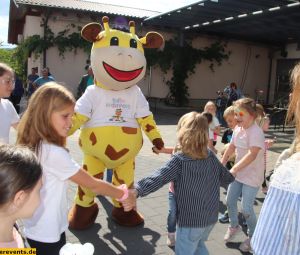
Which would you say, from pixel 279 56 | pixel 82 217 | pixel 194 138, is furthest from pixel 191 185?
pixel 279 56

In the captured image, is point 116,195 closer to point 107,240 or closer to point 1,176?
point 1,176

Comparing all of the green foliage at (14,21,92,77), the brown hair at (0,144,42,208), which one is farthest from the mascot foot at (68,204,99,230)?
the green foliage at (14,21,92,77)

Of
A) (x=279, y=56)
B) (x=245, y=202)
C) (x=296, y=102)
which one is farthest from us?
(x=279, y=56)

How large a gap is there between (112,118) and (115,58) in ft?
2.22

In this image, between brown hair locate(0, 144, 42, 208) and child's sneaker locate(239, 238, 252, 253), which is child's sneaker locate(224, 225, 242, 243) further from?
brown hair locate(0, 144, 42, 208)

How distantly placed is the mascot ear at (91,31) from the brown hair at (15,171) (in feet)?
10.1

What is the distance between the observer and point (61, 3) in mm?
17062

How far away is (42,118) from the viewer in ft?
7.85

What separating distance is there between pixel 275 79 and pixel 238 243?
19212 millimetres

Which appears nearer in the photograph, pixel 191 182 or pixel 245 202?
pixel 191 182

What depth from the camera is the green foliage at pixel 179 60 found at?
18234 millimetres

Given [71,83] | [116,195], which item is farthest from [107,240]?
[71,83]

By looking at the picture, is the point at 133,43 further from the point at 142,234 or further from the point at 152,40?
the point at 142,234

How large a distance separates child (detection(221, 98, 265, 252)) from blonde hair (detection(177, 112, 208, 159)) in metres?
0.94
